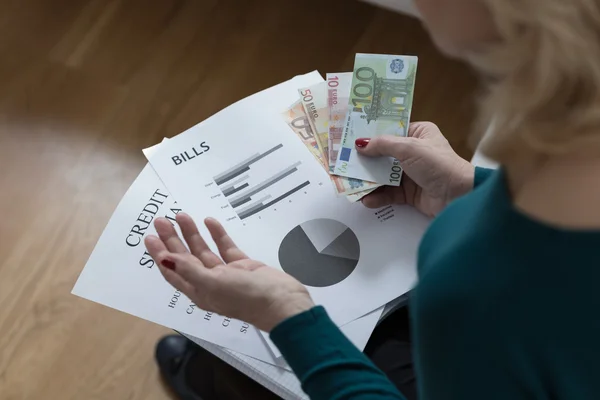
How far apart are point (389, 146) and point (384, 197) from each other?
0.06m

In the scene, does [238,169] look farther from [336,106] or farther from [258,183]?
[336,106]

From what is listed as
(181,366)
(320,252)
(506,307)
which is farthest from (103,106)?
(506,307)

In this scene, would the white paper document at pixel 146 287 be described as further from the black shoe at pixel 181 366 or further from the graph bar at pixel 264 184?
the black shoe at pixel 181 366

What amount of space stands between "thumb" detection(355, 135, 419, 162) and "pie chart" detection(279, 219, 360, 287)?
94 millimetres

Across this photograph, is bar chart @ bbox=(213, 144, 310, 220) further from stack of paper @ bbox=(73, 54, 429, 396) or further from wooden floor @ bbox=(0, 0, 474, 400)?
wooden floor @ bbox=(0, 0, 474, 400)

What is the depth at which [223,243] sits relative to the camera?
27.9 inches

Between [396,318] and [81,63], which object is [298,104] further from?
[81,63]

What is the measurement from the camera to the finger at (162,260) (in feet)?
2.21

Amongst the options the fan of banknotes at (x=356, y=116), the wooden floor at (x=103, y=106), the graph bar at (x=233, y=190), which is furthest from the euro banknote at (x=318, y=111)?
the wooden floor at (x=103, y=106)

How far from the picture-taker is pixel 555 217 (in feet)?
1.34

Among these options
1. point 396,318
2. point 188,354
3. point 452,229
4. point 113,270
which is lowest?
point 188,354

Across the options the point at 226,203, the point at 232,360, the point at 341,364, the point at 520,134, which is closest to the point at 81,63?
the point at 226,203

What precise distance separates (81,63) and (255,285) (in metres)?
0.93

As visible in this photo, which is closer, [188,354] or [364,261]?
[364,261]
